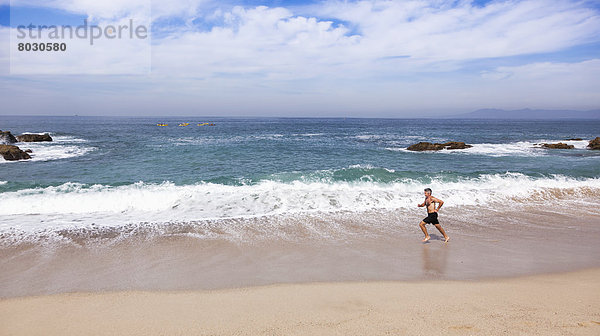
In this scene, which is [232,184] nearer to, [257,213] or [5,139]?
[257,213]

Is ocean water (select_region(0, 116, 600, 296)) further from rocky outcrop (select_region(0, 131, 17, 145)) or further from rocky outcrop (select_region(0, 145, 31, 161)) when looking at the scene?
rocky outcrop (select_region(0, 131, 17, 145))

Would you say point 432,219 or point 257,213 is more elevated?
point 432,219

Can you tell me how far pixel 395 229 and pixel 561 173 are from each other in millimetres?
13777

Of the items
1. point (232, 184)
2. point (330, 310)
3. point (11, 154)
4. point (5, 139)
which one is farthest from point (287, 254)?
point (5, 139)

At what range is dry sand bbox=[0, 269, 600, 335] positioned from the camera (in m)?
4.50

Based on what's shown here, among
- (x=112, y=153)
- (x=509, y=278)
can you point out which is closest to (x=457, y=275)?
(x=509, y=278)

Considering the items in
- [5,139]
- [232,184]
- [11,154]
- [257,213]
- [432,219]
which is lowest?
[257,213]

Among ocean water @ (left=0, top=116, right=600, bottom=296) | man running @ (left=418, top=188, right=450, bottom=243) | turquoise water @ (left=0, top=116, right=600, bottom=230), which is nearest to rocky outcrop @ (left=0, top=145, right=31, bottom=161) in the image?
turquoise water @ (left=0, top=116, right=600, bottom=230)

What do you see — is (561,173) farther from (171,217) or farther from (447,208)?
(171,217)

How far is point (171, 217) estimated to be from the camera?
10180 millimetres

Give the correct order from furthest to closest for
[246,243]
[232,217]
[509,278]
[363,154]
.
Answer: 1. [363,154]
2. [232,217]
3. [246,243]
4. [509,278]

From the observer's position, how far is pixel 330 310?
4.96 meters

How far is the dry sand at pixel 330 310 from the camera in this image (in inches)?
177

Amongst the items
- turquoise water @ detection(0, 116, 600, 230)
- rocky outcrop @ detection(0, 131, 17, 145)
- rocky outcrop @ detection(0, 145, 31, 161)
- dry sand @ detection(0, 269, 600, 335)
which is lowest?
dry sand @ detection(0, 269, 600, 335)
